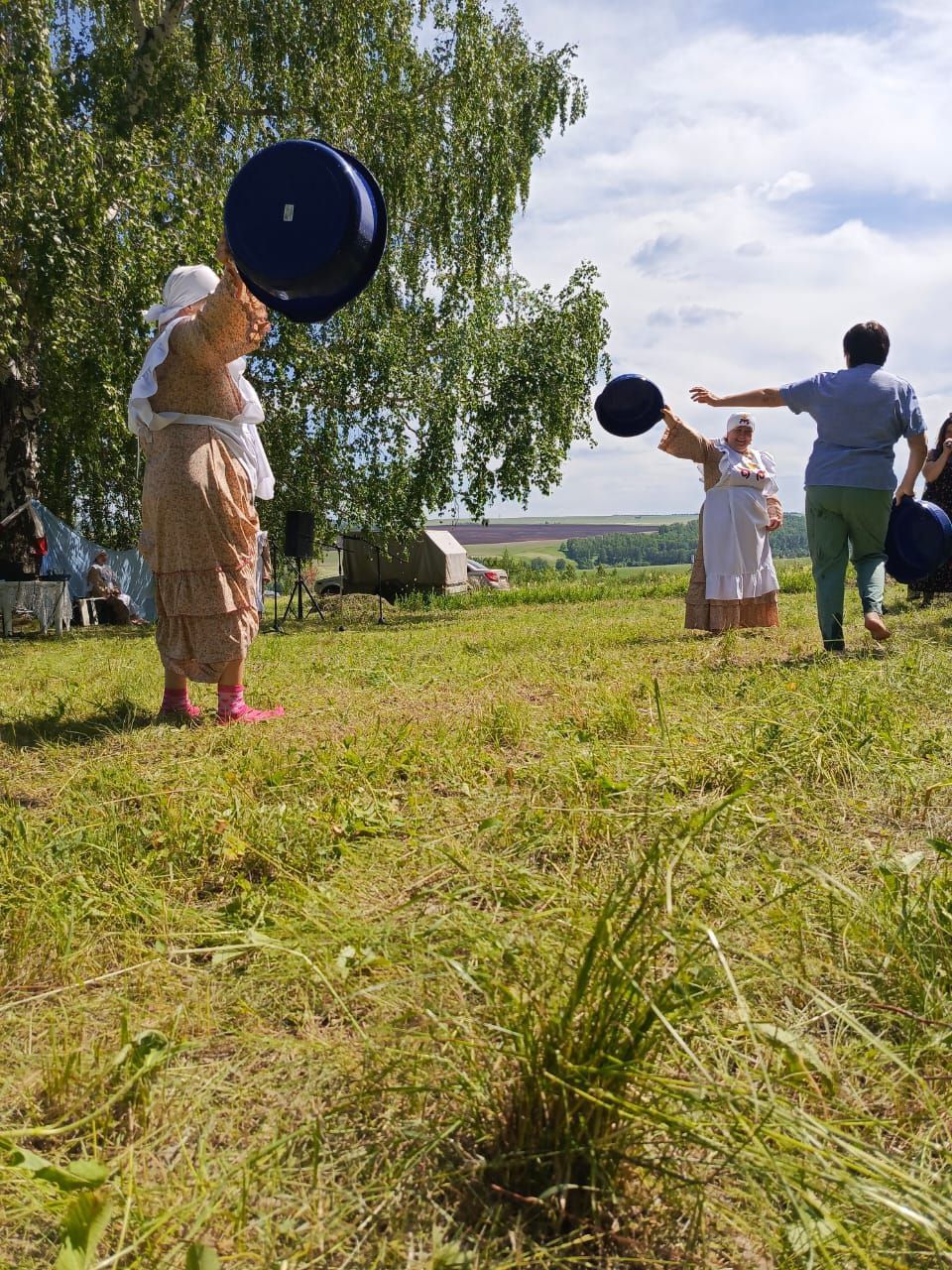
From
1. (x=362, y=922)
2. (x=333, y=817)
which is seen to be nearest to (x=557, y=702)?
(x=333, y=817)

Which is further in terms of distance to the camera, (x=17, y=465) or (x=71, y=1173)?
(x=17, y=465)

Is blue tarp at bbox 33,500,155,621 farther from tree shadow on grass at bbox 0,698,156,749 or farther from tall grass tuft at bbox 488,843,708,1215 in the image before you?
tall grass tuft at bbox 488,843,708,1215

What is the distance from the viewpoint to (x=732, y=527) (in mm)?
7582

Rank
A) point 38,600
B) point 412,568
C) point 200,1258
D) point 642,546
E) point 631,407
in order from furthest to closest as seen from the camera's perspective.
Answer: point 642,546
point 412,568
point 38,600
point 631,407
point 200,1258

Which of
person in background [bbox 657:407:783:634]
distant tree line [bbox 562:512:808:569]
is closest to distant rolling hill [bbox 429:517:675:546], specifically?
distant tree line [bbox 562:512:808:569]

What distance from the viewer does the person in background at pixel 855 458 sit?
220 inches

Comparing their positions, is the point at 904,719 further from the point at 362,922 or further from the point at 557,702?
the point at 362,922

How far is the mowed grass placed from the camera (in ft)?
3.44

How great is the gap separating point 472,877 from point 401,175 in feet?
53.1

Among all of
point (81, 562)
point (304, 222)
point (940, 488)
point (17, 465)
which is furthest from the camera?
point (81, 562)

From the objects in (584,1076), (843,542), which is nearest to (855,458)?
(843,542)

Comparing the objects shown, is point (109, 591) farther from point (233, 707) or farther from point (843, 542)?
point (843, 542)

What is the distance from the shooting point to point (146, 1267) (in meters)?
1.01

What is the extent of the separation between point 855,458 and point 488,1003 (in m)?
5.12
